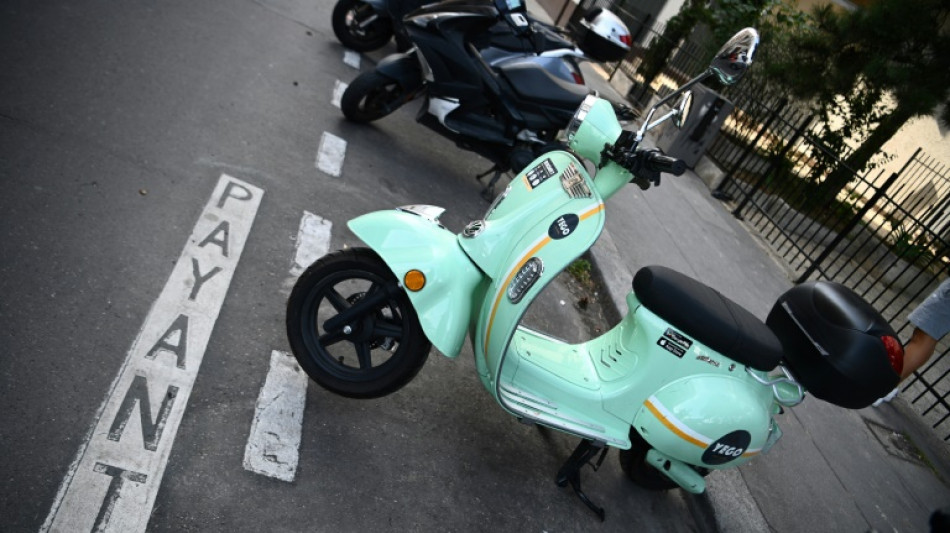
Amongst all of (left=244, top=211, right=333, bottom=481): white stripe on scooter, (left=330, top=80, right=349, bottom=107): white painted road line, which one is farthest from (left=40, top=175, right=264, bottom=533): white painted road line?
(left=330, top=80, right=349, bottom=107): white painted road line

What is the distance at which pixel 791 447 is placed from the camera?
4.19 m

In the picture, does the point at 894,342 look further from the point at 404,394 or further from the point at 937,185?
the point at 937,185

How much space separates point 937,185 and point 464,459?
37.2 feet

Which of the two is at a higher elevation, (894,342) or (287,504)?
(894,342)

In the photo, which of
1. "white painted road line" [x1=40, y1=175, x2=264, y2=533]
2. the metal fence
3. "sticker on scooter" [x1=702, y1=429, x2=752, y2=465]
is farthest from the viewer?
the metal fence

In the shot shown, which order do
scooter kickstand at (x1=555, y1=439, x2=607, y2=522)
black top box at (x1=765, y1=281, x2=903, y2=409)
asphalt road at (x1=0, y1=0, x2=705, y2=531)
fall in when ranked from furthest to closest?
scooter kickstand at (x1=555, y1=439, x2=607, y2=522) → black top box at (x1=765, y1=281, x2=903, y2=409) → asphalt road at (x1=0, y1=0, x2=705, y2=531)

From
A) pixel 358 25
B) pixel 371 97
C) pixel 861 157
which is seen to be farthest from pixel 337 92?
pixel 861 157

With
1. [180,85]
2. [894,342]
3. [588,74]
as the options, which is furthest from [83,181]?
[588,74]

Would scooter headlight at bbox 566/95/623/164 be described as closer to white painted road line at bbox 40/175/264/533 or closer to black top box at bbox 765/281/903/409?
black top box at bbox 765/281/903/409

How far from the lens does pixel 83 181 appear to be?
3.35 meters

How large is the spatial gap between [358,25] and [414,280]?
5224mm

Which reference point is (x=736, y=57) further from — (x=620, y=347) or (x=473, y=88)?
(x=473, y=88)

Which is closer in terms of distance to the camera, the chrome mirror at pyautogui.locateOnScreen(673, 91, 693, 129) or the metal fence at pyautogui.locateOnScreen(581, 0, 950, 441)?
the chrome mirror at pyautogui.locateOnScreen(673, 91, 693, 129)

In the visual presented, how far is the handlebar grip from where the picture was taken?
2.42 meters
